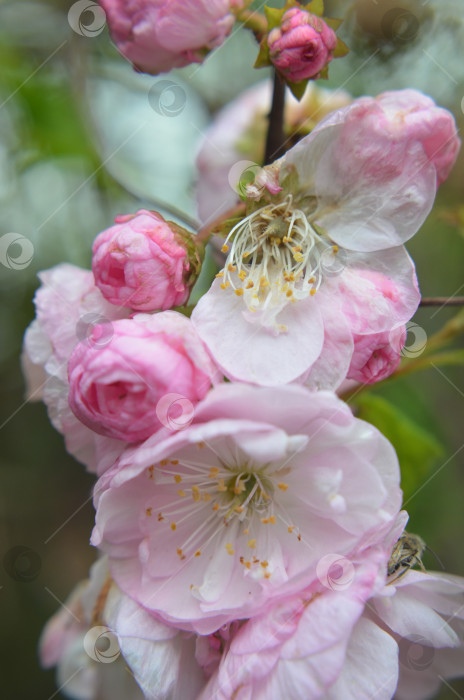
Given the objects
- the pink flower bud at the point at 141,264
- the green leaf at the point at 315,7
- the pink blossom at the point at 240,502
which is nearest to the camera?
the pink blossom at the point at 240,502

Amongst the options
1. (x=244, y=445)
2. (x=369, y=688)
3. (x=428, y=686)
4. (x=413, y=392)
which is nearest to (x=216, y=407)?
(x=244, y=445)

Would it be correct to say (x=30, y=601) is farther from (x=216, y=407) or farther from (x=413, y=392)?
(x=216, y=407)

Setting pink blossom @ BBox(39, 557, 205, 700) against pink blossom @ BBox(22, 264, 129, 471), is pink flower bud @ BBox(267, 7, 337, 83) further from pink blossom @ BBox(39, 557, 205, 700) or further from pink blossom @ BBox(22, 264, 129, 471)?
pink blossom @ BBox(39, 557, 205, 700)

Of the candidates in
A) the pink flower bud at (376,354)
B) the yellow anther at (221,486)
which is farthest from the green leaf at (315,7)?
the yellow anther at (221,486)

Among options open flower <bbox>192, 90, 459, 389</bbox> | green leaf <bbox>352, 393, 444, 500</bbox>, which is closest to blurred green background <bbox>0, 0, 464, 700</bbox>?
green leaf <bbox>352, 393, 444, 500</bbox>

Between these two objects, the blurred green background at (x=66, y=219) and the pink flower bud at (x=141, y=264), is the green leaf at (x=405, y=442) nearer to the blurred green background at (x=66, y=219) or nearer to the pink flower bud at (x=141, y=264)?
the blurred green background at (x=66, y=219)

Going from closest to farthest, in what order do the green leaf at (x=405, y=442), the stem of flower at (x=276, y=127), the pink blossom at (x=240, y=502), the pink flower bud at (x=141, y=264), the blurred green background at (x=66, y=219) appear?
the pink blossom at (x=240, y=502) → the pink flower bud at (x=141, y=264) → the stem of flower at (x=276, y=127) → the green leaf at (x=405, y=442) → the blurred green background at (x=66, y=219)
